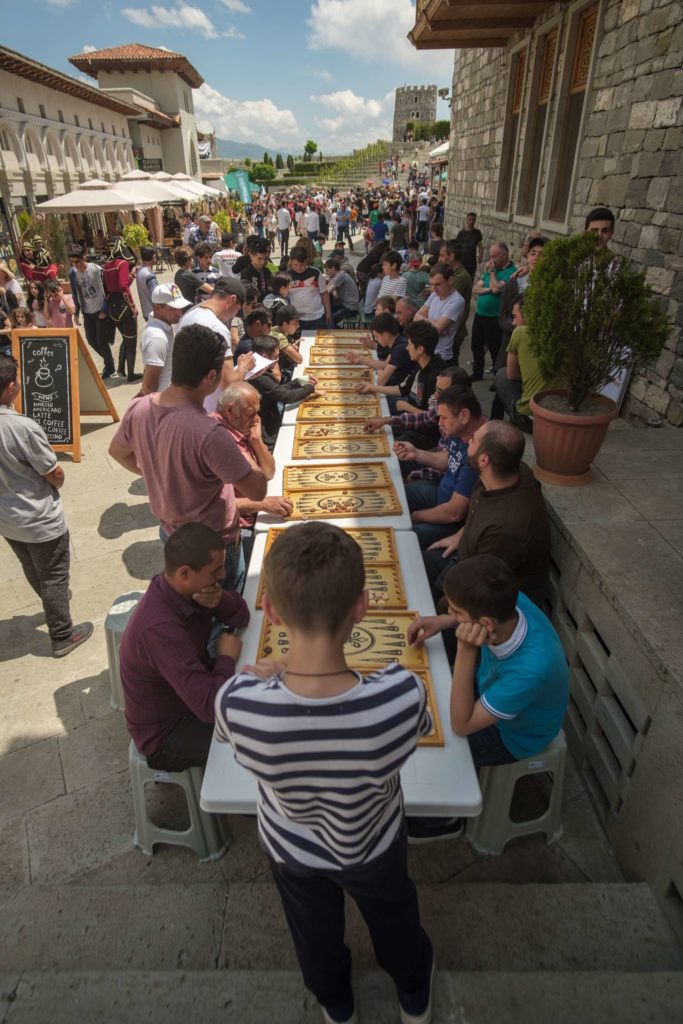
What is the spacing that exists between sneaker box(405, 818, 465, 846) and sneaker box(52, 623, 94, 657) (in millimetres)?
2413

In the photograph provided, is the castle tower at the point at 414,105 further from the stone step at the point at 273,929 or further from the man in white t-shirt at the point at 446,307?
the stone step at the point at 273,929

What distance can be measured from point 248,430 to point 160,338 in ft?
6.30

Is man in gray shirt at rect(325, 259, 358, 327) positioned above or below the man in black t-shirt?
below

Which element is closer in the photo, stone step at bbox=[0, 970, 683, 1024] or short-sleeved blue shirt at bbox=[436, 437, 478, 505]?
stone step at bbox=[0, 970, 683, 1024]

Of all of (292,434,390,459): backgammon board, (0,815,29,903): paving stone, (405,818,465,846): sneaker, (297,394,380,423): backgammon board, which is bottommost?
(0,815,29,903): paving stone

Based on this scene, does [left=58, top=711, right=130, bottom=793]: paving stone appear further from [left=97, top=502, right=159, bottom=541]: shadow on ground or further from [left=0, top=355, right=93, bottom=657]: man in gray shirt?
[left=97, top=502, right=159, bottom=541]: shadow on ground

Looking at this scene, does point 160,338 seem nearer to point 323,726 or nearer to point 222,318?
point 222,318

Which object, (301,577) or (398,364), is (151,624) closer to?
(301,577)

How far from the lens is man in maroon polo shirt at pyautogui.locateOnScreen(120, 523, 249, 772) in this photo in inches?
79.7

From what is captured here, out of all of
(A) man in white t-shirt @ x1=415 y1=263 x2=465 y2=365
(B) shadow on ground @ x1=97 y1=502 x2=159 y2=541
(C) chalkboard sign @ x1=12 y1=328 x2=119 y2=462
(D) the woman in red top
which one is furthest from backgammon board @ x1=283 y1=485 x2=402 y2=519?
(D) the woman in red top

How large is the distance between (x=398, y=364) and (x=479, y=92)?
337 inches

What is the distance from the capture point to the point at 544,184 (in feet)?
24.3

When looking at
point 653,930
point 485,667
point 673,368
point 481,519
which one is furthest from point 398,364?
point 653,930

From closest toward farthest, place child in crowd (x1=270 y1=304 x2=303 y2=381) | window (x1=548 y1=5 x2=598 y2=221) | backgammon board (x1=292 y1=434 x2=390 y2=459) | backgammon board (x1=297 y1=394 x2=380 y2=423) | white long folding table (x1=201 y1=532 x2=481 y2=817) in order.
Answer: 1. white long folding table (x1=201 y1=532 x2=481 y2=817)
2. backgammon board (x1=292 y1=434 x2=390 y2=459)
3. backgammon board (x1=297 y1=394 x2=380 y2=423)
4. child in crowd (x1=270 y1=304 x2=303 y2=381)
5. window (x1=548 y1=5 x2=598 y2=221)
